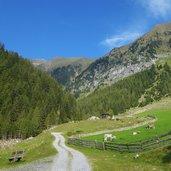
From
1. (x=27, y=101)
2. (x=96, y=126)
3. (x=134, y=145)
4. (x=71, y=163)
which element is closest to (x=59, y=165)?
(x=71, y=163)

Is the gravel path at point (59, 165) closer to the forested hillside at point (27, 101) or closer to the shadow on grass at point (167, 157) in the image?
the shadow on grass at point (167, 157)

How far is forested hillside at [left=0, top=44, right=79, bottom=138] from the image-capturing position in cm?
11956

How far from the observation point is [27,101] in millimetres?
146875

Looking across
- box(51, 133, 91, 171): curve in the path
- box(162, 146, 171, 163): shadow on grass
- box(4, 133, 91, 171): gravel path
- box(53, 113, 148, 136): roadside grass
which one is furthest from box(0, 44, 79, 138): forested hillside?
box(162, 146, 171, 163): shadow on grass

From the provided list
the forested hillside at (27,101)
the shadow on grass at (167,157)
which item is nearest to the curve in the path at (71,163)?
the shadow on grass at (167,157)

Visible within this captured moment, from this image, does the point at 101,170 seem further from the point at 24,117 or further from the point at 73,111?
the point at 73,111

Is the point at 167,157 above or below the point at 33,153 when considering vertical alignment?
above

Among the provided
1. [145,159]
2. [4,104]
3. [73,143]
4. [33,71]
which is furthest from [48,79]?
[145,159]

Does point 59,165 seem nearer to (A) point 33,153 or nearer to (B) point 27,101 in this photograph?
(A) point 33,153

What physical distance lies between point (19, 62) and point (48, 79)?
81.6 ft

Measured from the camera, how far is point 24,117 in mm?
130125

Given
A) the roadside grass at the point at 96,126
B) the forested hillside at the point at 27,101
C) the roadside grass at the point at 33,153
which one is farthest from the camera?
the forested hillside at the point at 27,101

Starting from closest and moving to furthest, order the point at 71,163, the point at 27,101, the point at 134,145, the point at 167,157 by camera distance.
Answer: the point at 167,157
the point at 71,163
the point at 134,145
the point at 27,101

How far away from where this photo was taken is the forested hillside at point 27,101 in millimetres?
119562
